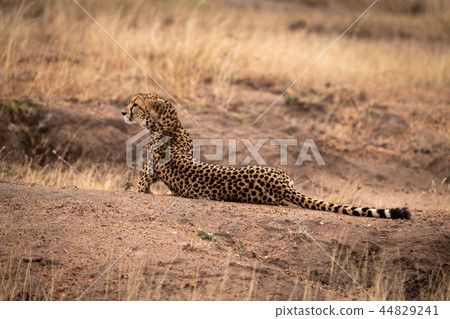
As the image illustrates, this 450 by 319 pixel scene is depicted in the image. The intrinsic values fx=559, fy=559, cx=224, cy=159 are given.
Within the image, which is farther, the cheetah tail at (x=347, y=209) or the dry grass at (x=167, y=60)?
the dry grass at (x=167, y=60)

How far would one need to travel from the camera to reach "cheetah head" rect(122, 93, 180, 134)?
685 cm

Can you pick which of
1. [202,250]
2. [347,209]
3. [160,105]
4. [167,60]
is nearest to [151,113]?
[160,105]

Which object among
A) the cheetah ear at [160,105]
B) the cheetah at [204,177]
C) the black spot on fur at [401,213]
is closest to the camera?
the black spot on fur at [401,213]

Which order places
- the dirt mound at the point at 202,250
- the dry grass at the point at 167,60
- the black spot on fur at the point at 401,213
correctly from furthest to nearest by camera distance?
the dry grass at the point at 167,60, the black spot on fur at the point at 401,213, the dirt mound at the point at 202,250

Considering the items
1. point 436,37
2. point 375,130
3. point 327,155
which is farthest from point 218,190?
point 436,37

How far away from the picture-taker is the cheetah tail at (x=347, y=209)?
592cm

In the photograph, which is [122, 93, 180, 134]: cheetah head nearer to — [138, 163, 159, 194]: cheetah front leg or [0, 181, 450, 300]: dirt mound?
[138, 163, 159, 194]: cheetah front leg

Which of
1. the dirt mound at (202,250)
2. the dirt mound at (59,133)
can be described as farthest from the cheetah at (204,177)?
the dirt mound at (59,133)

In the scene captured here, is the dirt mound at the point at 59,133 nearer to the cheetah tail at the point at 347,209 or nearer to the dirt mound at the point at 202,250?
the dirt mound at the point at 202,250

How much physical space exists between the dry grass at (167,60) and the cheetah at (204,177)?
3.62 meters

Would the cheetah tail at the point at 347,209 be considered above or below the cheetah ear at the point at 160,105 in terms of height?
below

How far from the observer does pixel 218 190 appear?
6.37 m

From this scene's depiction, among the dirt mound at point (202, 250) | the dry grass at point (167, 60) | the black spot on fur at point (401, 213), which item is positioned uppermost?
the dry grass at point (167, 60)

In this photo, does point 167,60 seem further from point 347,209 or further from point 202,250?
point 202,250
